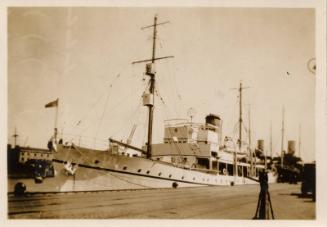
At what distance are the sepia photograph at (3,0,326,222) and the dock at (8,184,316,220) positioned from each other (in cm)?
1

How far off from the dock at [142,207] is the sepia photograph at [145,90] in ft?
0.05

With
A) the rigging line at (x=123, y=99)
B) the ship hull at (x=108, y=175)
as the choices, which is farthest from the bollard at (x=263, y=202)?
the ship hull at (x=108, y=175)

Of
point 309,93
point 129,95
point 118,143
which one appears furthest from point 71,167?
point 309,93

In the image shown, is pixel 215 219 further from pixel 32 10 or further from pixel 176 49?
pixel 32 10

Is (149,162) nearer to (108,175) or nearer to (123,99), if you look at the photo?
(108,175)

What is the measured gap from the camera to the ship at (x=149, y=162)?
573 centimetres

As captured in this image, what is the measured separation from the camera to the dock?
16.8 feet

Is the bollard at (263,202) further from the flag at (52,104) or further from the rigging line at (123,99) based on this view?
the flag at (52,104)

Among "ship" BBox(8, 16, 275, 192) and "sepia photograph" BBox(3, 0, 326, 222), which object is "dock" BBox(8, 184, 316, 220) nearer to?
"sepia photograph" BBox(3, 0, 326, 222)

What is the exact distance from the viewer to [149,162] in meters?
7.23

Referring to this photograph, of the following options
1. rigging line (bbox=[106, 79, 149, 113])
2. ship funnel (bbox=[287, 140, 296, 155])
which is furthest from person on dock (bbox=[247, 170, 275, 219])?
rigging line (bbox=[106, 79, 149, 113])

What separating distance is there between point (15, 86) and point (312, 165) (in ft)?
12.6

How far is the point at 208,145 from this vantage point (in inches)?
322

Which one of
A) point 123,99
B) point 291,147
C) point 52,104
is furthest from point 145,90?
point 291,147
